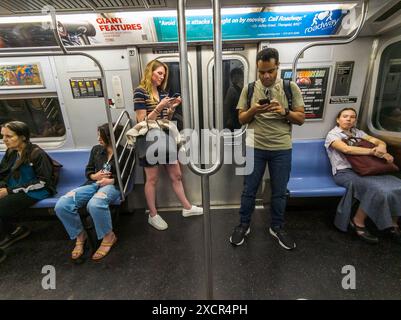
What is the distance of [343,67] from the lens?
261cm

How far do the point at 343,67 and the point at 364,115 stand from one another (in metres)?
0.74

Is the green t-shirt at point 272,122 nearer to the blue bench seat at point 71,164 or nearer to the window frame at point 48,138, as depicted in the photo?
the blue bench seat at point 71,164

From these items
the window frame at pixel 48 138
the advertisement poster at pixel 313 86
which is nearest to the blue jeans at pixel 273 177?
the advertisement poster at pixel 313 86

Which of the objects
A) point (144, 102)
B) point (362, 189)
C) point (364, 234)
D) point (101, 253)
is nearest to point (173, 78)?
point (144, 102)

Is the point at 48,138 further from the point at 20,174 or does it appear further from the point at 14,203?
the point at 14,203

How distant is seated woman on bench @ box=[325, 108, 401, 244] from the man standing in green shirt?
0.81 m

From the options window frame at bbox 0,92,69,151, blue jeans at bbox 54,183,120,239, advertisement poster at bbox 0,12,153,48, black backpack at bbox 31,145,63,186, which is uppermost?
advertisement poster at bbox 0,12,153,48

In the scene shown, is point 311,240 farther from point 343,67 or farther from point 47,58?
point 47,58

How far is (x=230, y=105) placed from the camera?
9.00 ft

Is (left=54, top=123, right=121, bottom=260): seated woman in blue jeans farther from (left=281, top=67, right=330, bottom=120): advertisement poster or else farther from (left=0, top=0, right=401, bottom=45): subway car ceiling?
(left=281, top=67, right=330, bottom=120): advertisement poster

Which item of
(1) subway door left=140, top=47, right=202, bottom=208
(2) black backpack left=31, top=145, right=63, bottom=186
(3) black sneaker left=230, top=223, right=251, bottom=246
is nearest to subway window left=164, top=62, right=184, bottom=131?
(1) subway door left=140, top=47, right=202, bottom=208

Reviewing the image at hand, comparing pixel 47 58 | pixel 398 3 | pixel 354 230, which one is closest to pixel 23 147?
pixel 47 58

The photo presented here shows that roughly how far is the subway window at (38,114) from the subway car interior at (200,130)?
2cm

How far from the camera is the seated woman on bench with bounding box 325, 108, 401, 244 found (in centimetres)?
208
